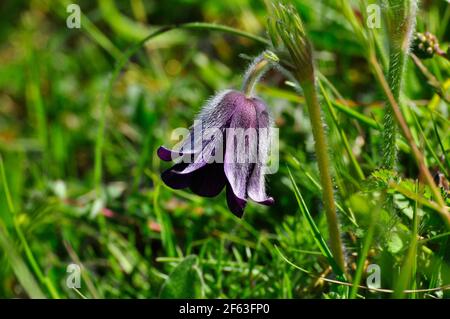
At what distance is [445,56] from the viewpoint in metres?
1.92

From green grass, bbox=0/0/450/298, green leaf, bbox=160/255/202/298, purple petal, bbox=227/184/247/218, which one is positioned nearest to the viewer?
purple petal, bbox=227/184/247/218

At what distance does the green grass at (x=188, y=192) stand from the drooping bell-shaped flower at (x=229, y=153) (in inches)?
4.4

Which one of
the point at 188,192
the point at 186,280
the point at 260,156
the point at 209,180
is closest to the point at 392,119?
the point at 260,156

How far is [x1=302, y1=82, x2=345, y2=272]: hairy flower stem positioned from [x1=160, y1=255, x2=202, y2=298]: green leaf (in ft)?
1.29

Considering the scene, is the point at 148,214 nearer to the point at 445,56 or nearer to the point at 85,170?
the point at 85,170

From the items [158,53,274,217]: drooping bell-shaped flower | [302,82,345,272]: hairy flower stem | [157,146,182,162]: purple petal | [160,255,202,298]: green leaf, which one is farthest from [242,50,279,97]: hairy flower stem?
[160,255,202,298]: green leaf

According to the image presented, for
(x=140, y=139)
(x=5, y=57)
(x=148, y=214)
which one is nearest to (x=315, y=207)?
(x=148, y=214)

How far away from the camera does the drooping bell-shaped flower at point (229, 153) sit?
1558 mm

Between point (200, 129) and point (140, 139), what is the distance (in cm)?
132

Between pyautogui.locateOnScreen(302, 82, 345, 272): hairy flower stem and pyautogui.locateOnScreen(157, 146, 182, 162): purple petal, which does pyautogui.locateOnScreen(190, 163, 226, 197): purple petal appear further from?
pyautogui.locateOnScreen(302, 82, 345, 272): hairy flower stem

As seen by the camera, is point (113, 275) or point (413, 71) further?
point (413, 71)

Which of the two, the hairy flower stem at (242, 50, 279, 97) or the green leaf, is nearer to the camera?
the hairy flower stem at (242, 50, 279, 97)

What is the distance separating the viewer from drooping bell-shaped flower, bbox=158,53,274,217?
1.56 m
